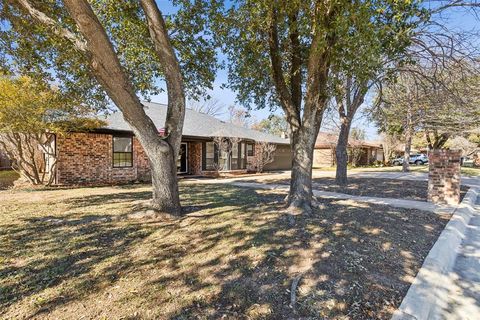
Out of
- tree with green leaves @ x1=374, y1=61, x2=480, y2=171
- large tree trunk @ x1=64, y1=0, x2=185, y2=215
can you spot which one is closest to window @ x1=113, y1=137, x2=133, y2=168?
large tree trunk @ x1=64, y1=0, x2=185, y2=215

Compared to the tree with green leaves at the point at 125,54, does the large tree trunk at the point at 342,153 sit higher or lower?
lower

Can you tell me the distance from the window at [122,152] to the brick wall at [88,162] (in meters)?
0.24

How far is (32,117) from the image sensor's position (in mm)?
8805

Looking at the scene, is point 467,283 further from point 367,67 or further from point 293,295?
point 367,67

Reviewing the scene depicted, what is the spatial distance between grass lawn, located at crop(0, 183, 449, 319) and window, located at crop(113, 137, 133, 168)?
688 cm

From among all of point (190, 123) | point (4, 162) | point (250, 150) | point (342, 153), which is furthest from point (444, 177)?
point (4, 162)

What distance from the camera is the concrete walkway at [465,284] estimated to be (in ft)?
8.82

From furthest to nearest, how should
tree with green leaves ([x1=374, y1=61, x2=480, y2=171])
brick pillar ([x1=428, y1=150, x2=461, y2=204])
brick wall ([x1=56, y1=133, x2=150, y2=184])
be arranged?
brick wall ([x1=56, y1=133, x2=150, y2=184]) < tree with green leaves ([x1=374, y1=61, x2=480, y2=171]) < brick pillar ([x1=428, y1=150, x2=461, y2=204])

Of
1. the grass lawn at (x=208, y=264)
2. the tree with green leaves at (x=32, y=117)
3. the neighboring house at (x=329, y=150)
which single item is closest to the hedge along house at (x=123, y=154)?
the tree with green leaves at (x=32, y=117)

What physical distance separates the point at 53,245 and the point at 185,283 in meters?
2.37

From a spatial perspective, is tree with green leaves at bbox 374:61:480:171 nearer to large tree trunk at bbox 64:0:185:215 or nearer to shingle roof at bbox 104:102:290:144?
large tree trunk at bbox 64:0:185:215

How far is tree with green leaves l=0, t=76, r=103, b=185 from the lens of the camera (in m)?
8.59

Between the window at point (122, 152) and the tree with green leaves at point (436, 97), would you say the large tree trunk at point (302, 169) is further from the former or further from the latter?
the window at point (122, 152)

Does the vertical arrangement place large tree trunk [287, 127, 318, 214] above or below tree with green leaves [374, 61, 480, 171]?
below
